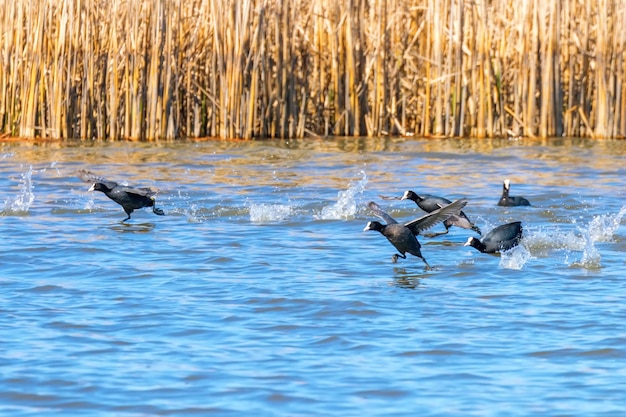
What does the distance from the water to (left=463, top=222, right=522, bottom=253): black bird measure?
0.13 meters

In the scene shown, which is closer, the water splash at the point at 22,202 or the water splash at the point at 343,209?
the water splash at the point at 343,209

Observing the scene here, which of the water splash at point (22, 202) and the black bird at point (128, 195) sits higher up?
the black bird at point (128, 195)

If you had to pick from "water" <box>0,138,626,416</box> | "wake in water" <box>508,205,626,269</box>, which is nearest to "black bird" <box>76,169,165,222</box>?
"water" <box>0,138,626,416</box>

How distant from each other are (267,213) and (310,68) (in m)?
6.39

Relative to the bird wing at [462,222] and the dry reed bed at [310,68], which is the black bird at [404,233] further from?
the dry reed bed at [310,68]

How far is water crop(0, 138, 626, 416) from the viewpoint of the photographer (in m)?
4.85

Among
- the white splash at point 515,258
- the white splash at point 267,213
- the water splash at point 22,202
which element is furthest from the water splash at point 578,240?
the water splash at point 22,202

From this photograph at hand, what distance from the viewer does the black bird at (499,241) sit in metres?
7.88

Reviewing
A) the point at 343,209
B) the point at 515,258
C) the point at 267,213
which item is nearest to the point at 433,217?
the point at 515,258

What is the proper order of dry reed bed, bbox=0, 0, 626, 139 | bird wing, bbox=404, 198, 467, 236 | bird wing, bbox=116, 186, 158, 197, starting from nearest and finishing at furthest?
bird wing, bbox=404, 198, 467, 236 < bird wing, bbox=116, 186, 158, 197 < dry reed bed, bbox=0, 0, 626, 139

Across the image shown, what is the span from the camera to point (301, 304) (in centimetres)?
646

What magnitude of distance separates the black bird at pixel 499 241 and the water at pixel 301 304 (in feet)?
0.41

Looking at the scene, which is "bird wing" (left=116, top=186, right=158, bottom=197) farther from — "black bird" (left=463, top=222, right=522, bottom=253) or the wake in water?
the wake in water

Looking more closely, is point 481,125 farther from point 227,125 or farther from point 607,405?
point 607,405
